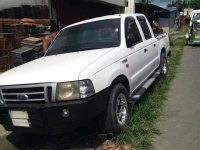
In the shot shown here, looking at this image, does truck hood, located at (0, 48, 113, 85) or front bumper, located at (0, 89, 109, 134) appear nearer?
front bumper, located at (0, 89, 109, 134)

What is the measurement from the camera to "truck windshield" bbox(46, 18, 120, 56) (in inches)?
251

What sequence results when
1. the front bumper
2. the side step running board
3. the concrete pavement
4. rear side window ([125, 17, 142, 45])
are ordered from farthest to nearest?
rear side window ([125, 17, 142, 45]) → the side step running board → the concrete pavement → the front bumper

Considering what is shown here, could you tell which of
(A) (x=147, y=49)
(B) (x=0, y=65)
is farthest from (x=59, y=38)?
(B) (x=0, y=65)

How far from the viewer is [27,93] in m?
4.89

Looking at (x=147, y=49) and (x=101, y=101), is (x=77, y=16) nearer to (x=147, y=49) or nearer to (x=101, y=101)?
(x=147, y=49)

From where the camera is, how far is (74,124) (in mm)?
4781

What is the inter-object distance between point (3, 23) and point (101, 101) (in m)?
6.53

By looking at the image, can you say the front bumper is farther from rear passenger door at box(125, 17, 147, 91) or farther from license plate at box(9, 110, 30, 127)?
rear passenger door at box(125, 17, 147, 91)

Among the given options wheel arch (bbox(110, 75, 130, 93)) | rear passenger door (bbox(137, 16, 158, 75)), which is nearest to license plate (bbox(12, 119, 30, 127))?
wheel arch (bbox(110, 75, 130, 93))

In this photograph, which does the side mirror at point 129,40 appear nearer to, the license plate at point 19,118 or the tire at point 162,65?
the license plate at point 19,118

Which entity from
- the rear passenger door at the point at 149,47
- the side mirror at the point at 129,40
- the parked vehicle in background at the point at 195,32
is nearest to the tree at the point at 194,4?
the parked vehicle in background at the point at 195,32

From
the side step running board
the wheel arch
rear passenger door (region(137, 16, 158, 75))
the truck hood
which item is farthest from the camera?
rear passenger door (region(137, 16, 158, 75))

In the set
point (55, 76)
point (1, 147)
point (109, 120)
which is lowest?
point (1, 147)

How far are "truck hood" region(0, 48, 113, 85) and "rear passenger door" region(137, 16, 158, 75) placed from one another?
71.0 inches
